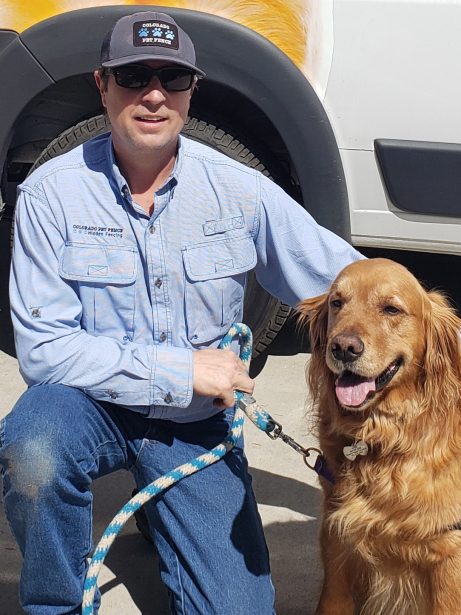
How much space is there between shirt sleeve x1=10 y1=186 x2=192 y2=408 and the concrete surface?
704 millimetres

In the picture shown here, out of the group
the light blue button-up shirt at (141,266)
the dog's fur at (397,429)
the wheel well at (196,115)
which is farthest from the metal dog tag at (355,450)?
the wheel well at (196,115)

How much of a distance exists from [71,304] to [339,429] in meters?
0.79

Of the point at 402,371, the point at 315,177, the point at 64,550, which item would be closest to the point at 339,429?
the point at 402,371

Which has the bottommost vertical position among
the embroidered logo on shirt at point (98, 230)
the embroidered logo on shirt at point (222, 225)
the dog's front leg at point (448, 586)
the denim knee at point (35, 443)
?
the dog's front leg at point (448, 586)

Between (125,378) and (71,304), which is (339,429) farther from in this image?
(71,304)

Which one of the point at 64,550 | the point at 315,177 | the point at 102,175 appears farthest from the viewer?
the point at 315,177

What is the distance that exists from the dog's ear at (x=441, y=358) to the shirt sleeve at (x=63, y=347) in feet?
2.02

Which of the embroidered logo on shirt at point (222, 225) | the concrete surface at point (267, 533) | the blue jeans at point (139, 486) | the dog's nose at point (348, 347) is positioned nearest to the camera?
the dog's nose at point (348, 347)

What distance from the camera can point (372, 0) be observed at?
130 inches

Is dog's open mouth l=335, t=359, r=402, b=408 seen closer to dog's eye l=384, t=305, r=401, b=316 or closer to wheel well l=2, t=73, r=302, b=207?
dog's eye l=384, t=305, r=401, b=316

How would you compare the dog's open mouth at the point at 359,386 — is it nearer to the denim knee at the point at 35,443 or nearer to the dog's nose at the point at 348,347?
the dog's nose at the point at 348,347

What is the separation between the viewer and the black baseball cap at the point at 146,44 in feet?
7.82

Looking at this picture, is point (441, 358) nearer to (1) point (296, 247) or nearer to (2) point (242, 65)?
(1) point (296, 247)

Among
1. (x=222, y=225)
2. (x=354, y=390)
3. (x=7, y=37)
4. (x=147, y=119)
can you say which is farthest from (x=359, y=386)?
(x=7, y=37)
